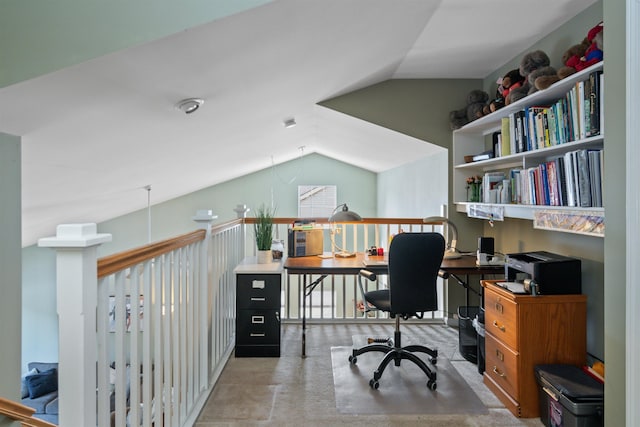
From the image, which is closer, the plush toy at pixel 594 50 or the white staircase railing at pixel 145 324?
the white staircase railing at pixel 145 324

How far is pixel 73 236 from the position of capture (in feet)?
3.51

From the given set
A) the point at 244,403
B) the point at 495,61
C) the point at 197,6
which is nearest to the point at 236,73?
the point at 197,6

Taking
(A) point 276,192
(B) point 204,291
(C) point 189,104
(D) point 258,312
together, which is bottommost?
(D) point 258,312

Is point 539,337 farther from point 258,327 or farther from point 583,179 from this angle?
point 258,327

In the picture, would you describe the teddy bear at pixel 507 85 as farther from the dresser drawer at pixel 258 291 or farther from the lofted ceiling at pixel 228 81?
the dresser drawer at pixel 258 291

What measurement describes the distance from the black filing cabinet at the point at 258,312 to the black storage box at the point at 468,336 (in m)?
1.44

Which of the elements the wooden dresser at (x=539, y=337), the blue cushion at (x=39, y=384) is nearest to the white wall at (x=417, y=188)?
the wooden dresser at (x=539, y=337)

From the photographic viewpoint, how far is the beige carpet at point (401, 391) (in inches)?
96.4

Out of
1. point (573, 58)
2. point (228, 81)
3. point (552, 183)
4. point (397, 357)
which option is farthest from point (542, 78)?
point (397, 357)

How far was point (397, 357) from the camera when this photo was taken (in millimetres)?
2945

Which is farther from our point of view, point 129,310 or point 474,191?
point 129,310

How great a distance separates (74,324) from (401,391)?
2141 mm

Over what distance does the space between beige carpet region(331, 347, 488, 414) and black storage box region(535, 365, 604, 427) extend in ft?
1.24
